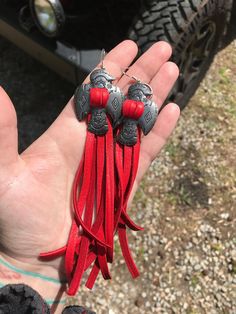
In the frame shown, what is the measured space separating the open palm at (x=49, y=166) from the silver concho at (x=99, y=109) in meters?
0.06

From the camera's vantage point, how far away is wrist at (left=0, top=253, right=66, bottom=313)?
1.75 m

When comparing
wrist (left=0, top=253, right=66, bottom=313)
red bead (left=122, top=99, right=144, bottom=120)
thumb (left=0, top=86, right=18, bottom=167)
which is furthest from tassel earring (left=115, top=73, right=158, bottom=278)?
thumb (left=0, top=86, right=18, bottom=167)

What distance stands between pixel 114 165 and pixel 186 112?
1.21 meters

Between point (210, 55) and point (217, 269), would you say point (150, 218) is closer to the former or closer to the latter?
point (217, 269)

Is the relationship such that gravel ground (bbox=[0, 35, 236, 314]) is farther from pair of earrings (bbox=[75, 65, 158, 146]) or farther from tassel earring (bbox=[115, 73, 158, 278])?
pair of earrings (bbox=[75, 65, 158, 146])

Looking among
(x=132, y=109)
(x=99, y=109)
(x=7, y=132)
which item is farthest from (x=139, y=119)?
(x=7, y=132)

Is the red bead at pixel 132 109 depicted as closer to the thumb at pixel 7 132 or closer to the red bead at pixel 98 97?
the red bead at pixel 98 97

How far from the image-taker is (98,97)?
6.14 feet

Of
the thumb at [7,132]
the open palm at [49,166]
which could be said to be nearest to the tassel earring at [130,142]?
the open palm at [49,166]

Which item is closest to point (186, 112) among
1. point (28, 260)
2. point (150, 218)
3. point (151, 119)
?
point (150, 218)

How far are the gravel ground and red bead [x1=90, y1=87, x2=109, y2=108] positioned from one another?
0.94 meters

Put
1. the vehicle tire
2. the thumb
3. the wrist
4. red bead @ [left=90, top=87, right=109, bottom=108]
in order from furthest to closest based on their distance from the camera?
the vehicle tire → red bead @ [left=90, top=87, right=109, bottom=108] → the wrist → the thumb

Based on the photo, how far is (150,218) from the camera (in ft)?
8.54

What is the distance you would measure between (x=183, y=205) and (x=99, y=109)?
1.00 metres
